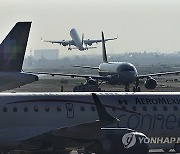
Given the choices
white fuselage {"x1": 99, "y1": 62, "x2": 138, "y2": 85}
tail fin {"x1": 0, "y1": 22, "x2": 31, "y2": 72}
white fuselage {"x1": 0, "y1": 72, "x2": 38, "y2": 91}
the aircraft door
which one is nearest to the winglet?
the aircraft door

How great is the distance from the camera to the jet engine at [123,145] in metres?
32.4

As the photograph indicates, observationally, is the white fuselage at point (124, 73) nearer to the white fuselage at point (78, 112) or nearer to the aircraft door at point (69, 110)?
the white fuselage at point (78, 112)

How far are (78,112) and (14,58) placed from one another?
755cm

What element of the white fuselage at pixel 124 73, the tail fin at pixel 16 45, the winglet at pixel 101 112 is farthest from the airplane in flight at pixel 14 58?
the white fuselage at pixel 124 73

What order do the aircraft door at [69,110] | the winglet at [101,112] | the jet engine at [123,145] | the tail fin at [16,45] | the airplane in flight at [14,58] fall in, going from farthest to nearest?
1. the tail fin at [16,45]
2. the airplane in flight at [14,58]
3. the aircraft door at [69,110]
4. the jet engine at [123,145]
5. the winglet at [101,112]

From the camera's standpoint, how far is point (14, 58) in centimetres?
4094

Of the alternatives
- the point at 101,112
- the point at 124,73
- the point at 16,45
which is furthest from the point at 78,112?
the point at 124,73

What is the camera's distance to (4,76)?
3888 centimetres

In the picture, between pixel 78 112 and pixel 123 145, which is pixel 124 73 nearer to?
pixel 78 112

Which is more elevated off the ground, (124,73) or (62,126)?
(62,126)

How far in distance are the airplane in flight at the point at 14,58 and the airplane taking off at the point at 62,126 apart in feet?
14.4

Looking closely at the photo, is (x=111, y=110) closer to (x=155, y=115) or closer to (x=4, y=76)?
(x=155, y=115)

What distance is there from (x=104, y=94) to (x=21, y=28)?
8.26 metres

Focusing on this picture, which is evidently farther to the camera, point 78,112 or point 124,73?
point 124,73
